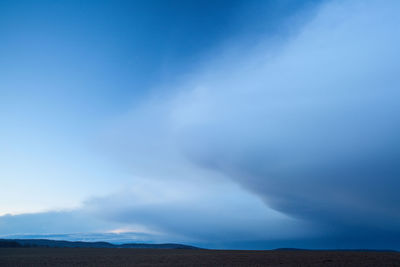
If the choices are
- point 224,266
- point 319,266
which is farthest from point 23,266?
point 319,266

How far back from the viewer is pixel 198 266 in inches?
1890

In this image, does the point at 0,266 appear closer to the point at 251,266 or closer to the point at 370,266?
the point at 251,266

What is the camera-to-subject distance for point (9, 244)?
16125 cm

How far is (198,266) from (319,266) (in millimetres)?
17631

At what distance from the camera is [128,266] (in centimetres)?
4816

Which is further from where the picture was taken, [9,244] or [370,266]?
[9,244]

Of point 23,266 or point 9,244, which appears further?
point 9,244

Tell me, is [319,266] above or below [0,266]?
above

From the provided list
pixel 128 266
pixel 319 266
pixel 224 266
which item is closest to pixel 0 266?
pixel 128 266

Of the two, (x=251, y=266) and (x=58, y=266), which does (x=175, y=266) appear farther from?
(x=58, y=266)

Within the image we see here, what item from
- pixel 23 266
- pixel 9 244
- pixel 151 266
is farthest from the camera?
pixel 9 244

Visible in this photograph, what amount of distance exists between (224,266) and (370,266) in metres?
20.8

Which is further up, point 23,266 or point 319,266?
point 319,266

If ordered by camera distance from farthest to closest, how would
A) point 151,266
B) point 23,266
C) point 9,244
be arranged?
point 9,244, point 151,266, point 23,266
